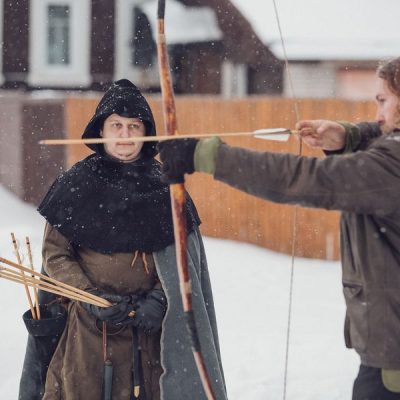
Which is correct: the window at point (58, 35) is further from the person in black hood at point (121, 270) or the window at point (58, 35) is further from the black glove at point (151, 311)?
the black glove at point (151, 311)

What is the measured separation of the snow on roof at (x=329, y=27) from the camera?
53.7 feet

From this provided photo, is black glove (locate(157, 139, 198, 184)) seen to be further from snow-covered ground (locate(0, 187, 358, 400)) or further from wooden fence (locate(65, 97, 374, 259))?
wooden fence (locate(65, 97, 374, 259))

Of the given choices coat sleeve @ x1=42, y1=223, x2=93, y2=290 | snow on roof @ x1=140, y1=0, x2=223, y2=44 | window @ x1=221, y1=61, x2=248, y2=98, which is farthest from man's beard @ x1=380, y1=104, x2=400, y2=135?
window @ x1=221, y1=61, x2=248, y2=98

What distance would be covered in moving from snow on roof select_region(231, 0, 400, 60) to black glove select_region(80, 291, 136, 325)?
44.4 ft

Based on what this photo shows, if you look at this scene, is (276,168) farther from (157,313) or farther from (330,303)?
(330,303)

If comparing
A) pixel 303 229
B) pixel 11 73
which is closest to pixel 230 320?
pixel 303 229

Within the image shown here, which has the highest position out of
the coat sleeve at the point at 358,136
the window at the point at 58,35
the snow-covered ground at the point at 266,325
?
the window at the point at 58,35

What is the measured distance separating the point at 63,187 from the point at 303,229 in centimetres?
612

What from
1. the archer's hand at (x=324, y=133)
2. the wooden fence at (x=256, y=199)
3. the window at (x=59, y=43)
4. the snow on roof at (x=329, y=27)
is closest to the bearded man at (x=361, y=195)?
the archer's hand at (x=324, y=133)

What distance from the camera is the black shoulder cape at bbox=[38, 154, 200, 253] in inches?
116

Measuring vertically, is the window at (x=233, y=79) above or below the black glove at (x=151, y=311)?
above

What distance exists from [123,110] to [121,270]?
0.62m

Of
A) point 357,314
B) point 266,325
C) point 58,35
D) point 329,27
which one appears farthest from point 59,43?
point 357,314

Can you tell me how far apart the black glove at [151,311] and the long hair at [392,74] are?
1.26 meters
